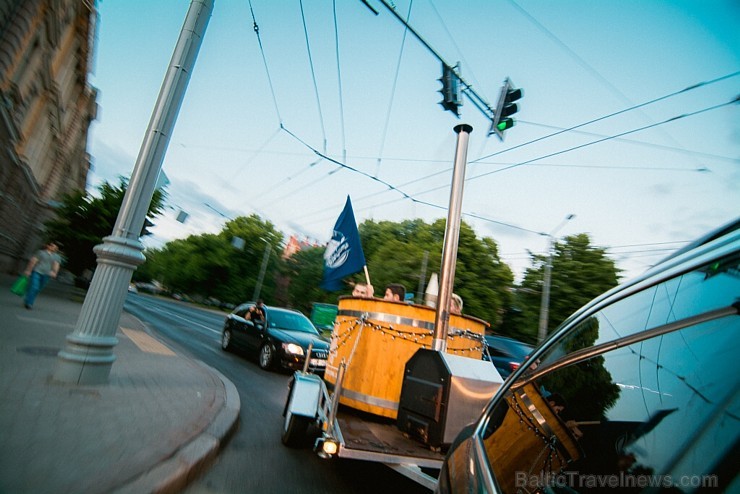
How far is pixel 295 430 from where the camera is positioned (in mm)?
4094

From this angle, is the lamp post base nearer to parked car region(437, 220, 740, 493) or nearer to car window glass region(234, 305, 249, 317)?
parked car region(437, 220, 740, 493)

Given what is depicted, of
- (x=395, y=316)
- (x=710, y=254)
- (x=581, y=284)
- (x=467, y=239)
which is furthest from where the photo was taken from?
(x=467, y=239)

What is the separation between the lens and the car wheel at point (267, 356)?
8.88m

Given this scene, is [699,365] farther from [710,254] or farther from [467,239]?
[467,239]

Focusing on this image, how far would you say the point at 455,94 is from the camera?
7066 millimetres

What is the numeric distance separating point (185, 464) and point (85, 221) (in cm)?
1658

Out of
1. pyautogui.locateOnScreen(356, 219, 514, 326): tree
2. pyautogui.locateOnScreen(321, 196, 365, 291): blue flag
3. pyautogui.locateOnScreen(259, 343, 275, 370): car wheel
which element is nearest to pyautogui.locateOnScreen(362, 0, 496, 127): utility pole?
pyautogui.locateOnScreen(321, 196, 365, 291): blue flag

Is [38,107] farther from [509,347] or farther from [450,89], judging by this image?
[509,347]

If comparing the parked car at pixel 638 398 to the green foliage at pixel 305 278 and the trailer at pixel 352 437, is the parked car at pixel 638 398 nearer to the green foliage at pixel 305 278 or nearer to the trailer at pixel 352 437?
the trailer at pixel 352 437

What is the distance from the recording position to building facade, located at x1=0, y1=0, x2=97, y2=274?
12.5m

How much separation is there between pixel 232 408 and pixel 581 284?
31.1m

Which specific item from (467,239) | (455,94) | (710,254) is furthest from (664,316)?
(467,239)

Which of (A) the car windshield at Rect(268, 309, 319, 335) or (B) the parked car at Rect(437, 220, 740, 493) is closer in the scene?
(B) the parked car at Rect(437, 220, 740, 493)

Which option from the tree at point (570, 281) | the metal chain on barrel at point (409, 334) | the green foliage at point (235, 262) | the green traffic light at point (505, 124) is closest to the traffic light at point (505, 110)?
the green traffic light at point (505, 124)
